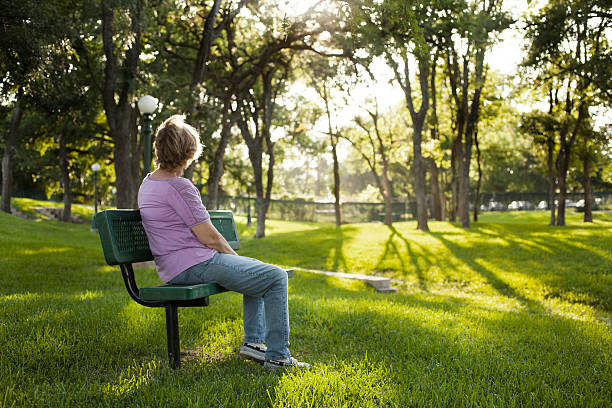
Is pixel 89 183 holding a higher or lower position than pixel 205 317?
higher

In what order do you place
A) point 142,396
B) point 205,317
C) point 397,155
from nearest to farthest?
point 142,396
point 205,317
point 397,155

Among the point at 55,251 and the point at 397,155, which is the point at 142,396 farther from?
the point at 397,155

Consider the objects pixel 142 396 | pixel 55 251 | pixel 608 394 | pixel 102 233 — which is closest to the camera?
pixel 142 396

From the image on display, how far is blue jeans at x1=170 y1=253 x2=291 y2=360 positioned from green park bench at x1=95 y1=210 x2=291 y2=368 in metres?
0.12

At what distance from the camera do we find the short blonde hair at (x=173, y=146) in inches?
144

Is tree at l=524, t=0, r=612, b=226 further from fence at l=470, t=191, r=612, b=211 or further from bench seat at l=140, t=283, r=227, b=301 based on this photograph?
fence at l=470, t=191, r=612, b=211

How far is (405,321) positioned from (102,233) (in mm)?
3345

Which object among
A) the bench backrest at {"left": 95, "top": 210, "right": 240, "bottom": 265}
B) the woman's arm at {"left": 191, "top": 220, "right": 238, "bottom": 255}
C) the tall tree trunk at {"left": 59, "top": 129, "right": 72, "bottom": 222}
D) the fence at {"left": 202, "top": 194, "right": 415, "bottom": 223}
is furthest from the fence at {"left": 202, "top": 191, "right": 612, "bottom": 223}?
the woman's arm at {"left": 191, "top": 220, "right": 238, "bottom": 255}

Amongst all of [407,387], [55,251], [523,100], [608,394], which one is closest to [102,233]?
[407,387]

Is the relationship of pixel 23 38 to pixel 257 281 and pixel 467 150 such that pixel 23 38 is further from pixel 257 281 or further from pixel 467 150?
pixel 467 150

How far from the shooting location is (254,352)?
12.7 feet

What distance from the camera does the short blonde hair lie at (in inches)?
144

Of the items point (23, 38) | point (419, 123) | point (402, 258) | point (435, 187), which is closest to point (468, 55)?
point (419, 123)

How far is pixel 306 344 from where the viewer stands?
14.7 feet
